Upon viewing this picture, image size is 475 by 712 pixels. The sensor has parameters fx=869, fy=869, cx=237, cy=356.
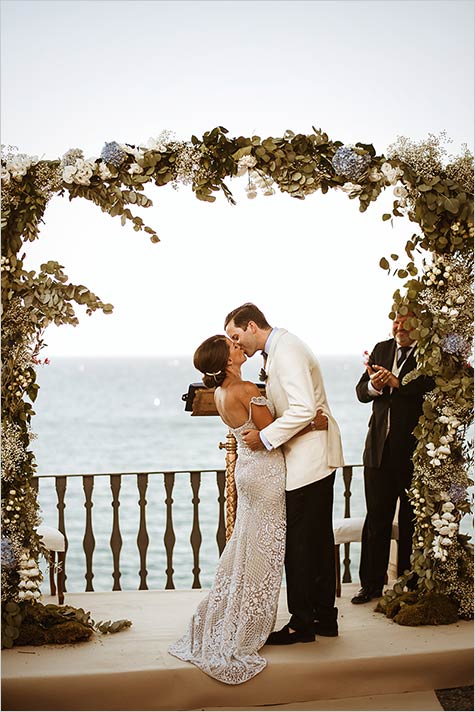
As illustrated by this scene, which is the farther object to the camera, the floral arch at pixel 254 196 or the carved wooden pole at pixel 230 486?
the carved wooden pole at pixel 230 486

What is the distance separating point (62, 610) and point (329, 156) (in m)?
2.78

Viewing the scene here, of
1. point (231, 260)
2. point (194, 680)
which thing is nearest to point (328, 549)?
point (194, 680)

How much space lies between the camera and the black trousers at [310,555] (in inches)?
176

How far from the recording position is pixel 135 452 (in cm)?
3534

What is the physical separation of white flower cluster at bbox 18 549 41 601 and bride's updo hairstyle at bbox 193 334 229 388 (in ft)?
4.19

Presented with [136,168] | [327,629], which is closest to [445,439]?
[327,629]

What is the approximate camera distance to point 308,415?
4340 millimetres

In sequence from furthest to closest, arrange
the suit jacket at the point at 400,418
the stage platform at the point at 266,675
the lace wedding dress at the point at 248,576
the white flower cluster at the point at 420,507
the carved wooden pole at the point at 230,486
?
the carved wooden pole at the point at 230,486 → the suit jacket at the point at 400,418 → the white flower cluster at the point at 420,507 → the lace wedding dress at the point at 248,576 → the stage platform at the point at 266,675

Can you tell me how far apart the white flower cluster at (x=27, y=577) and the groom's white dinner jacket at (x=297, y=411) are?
136 cm

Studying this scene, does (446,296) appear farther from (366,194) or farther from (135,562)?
(135,562)

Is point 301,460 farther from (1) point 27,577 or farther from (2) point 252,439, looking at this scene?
(1) point 27,577

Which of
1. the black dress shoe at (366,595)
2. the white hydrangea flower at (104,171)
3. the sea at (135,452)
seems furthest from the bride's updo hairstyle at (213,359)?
the sea at (135,452)

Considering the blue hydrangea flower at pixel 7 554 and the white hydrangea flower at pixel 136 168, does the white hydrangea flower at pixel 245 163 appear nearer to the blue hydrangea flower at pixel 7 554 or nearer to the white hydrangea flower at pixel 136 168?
the white hydrangea flower at pixel 136 168

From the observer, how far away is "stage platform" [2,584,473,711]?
4.07m
